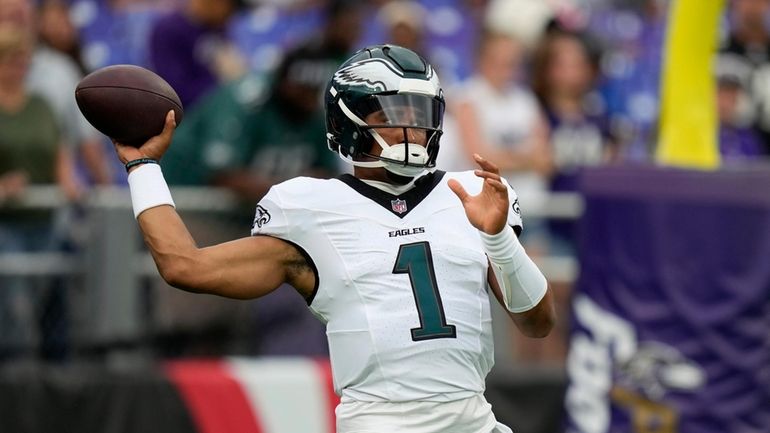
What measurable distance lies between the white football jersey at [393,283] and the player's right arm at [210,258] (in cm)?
6

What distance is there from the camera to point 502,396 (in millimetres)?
8375

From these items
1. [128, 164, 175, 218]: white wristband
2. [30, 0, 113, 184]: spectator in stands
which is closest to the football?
[128, 164, 175, 218]: white wristband

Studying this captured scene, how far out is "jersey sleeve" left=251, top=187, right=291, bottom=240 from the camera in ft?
14.9

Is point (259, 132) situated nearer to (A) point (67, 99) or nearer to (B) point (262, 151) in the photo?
(B) point (262, 151)

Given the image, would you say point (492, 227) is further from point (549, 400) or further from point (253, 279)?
point (549, 400)

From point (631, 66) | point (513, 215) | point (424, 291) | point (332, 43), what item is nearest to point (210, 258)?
point (424, 291)

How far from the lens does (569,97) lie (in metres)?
9.08

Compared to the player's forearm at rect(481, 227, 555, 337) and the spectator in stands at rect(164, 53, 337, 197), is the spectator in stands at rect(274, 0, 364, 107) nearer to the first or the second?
the spectator in stands at rect(164, 53, 337, 197)

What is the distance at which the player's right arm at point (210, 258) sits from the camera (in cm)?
437

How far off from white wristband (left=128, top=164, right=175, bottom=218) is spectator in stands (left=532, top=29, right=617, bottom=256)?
4724 millimetres

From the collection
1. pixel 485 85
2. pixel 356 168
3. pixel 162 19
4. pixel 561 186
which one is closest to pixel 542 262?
pixel 561 186

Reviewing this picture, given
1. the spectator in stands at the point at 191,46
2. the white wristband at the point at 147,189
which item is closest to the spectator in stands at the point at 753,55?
the spectator in stands at the point at 191,46

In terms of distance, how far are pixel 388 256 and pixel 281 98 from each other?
3.88m

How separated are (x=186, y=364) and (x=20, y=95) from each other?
1684 millimetres
